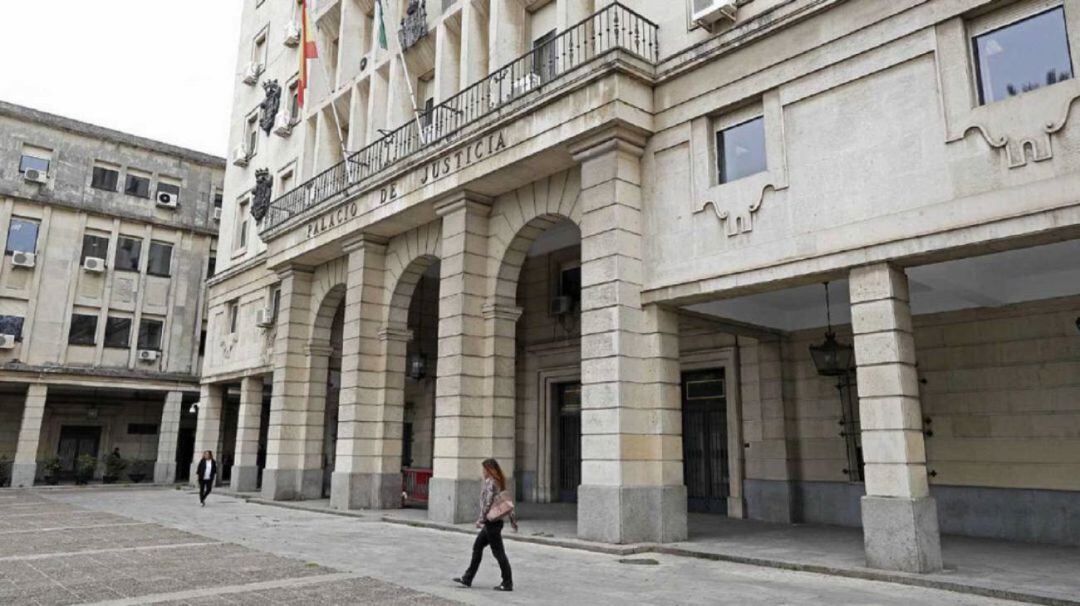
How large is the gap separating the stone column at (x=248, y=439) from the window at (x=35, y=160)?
1653cm

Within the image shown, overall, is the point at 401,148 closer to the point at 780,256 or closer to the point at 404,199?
the point at 404,199

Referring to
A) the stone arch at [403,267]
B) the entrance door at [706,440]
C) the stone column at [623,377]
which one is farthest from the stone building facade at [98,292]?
Answer: the stone column at [623,377]

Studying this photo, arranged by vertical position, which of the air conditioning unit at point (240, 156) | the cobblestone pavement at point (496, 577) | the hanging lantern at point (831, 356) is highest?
the air conditioning unit at point (240, 156)

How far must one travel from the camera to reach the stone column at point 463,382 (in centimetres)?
1560

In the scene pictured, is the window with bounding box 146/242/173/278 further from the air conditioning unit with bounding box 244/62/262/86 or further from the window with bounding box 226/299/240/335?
the air conditioning unit with bounding box 244/62/262/86

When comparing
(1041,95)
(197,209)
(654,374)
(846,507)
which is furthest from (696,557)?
(197,209)

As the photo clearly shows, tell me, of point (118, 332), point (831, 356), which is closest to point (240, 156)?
point (118, 332)

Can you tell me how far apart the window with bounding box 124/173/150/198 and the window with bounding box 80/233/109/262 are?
2.66 m

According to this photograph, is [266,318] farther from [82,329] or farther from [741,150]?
[741,150]

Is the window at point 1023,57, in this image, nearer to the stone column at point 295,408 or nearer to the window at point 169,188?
the stone column at point 295,408

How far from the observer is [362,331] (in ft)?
64.0

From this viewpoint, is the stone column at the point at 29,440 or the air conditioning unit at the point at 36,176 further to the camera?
the air conditioning unit at the point at 36,176

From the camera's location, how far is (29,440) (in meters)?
31.6

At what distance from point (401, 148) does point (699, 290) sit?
10.2 m
